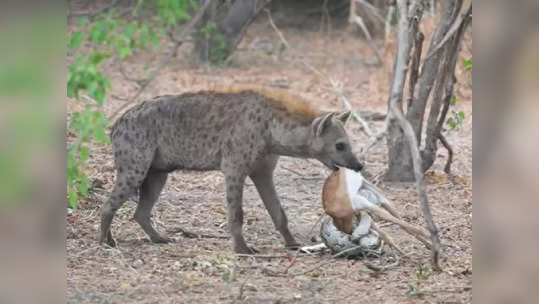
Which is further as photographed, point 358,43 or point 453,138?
point 358,43

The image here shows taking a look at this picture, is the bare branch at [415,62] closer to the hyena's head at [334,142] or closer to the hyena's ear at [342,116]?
the hyena's ear at [342,116]

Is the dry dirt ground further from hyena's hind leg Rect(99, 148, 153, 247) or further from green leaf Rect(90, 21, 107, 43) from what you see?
green leaf Rect(90, 21, 107, 43)

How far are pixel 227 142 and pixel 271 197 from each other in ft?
1.40

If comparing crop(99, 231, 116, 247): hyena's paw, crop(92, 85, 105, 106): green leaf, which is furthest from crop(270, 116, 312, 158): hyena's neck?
crop(92, 85, 105, 106): green leaf

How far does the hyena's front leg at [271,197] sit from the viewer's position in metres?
5.43

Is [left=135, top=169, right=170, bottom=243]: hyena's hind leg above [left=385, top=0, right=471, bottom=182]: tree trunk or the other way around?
the other way around

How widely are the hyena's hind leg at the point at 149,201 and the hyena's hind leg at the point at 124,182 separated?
174 millimetres

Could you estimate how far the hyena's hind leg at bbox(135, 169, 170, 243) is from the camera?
548cm

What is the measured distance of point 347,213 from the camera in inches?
196

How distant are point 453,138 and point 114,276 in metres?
4.58
